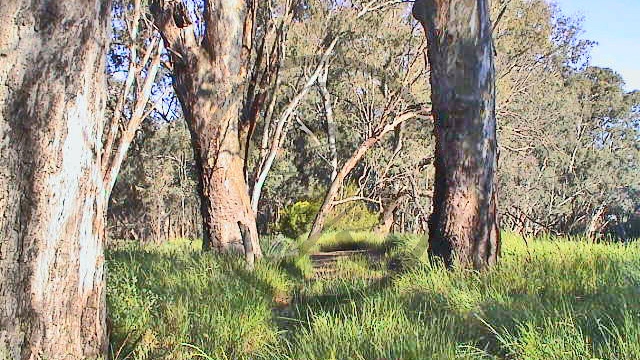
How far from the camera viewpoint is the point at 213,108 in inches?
316

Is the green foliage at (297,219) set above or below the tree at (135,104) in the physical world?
below

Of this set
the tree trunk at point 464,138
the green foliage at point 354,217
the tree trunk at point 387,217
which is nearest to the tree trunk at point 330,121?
the green foliage at point 354,217

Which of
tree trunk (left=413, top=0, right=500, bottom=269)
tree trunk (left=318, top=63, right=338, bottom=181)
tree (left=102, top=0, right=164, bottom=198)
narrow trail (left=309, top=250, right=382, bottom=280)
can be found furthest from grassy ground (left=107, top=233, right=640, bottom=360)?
tree trunk (left=318, top=63, right=338, bottom=181)

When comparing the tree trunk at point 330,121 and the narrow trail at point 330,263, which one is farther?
the tree trunk at point 330,121

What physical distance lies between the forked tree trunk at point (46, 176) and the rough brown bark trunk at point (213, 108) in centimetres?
466

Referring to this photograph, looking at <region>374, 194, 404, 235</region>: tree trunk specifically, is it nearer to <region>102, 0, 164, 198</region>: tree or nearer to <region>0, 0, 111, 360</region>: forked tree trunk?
<region>102, 0, 164, 198</region>: tree

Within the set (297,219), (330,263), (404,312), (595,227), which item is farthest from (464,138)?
(297,219)

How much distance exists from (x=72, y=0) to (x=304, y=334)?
2.12 metres

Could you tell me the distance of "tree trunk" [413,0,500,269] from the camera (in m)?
5.49

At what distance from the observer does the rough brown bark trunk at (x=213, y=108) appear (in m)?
7.90

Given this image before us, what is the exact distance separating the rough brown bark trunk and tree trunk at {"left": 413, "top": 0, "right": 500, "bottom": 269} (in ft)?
9.98

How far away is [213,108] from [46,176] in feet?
16.8

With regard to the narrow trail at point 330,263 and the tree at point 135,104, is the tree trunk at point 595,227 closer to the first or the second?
the narrow trail at point 330,263

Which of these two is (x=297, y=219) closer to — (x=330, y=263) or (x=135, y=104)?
(x=330, y=263)
